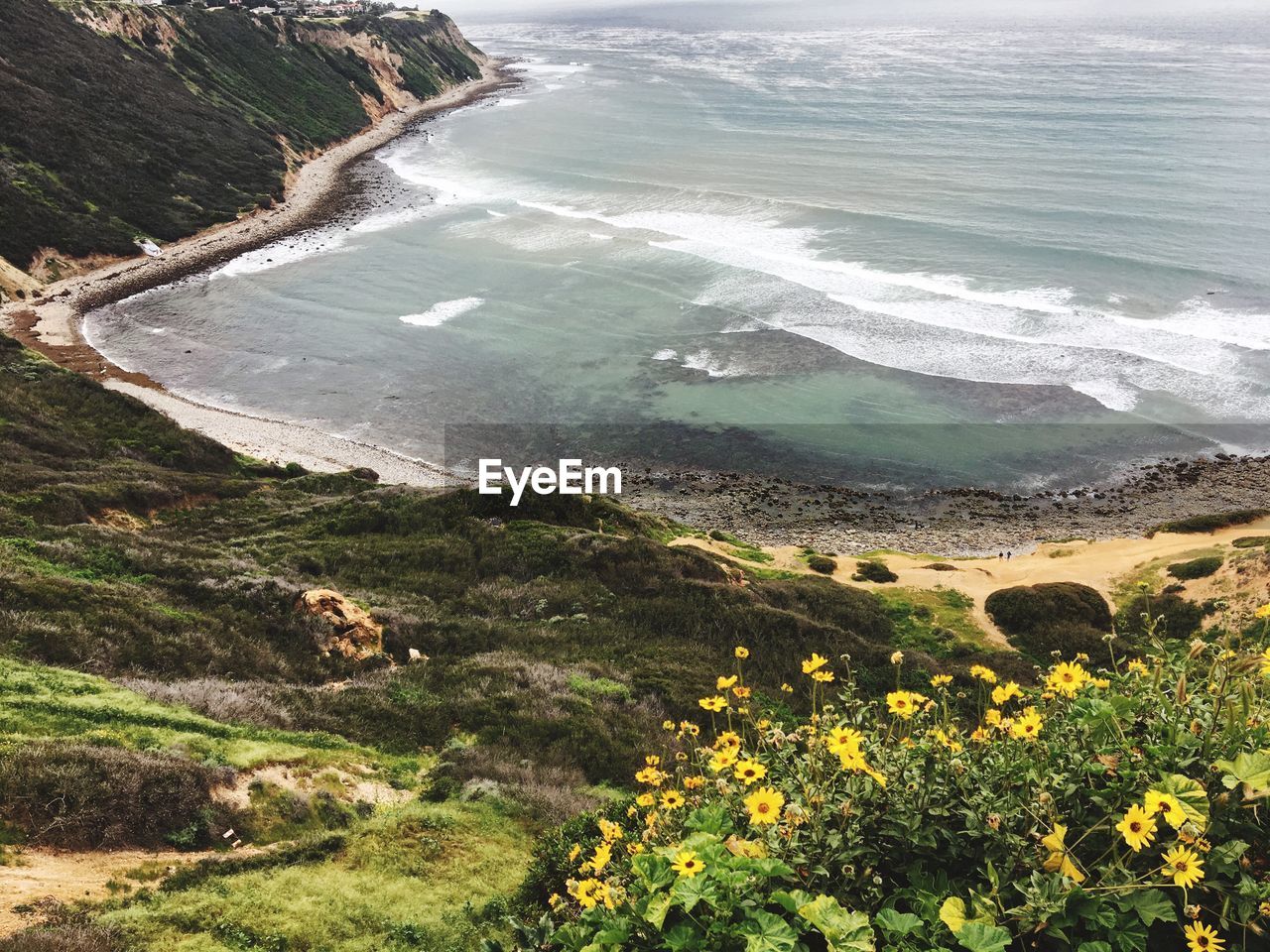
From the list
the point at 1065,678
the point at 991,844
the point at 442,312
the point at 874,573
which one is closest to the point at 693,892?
the point at 991,844

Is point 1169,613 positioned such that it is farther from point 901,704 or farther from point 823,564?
point 901,704

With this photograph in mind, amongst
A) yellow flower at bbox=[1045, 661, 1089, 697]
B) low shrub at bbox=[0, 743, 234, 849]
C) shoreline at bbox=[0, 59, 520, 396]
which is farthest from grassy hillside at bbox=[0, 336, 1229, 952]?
shoreline at bbox=[0, 59, 520, 396]

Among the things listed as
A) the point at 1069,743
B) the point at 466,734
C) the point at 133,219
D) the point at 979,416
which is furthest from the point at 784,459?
the point at 133,219

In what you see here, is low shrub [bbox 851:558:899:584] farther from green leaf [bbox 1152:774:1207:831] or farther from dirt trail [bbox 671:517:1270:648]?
green leaf [bbox 1152:774:1207:831]

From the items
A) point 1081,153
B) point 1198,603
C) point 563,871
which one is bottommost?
point 1198,603

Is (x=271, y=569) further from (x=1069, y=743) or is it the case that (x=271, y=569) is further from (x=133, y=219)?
(x=133, y=219)

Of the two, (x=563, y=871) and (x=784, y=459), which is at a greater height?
(x=563, y=871)

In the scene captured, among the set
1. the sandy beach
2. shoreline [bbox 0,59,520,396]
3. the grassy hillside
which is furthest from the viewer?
shoreline [bbox 0,59,520,396]
